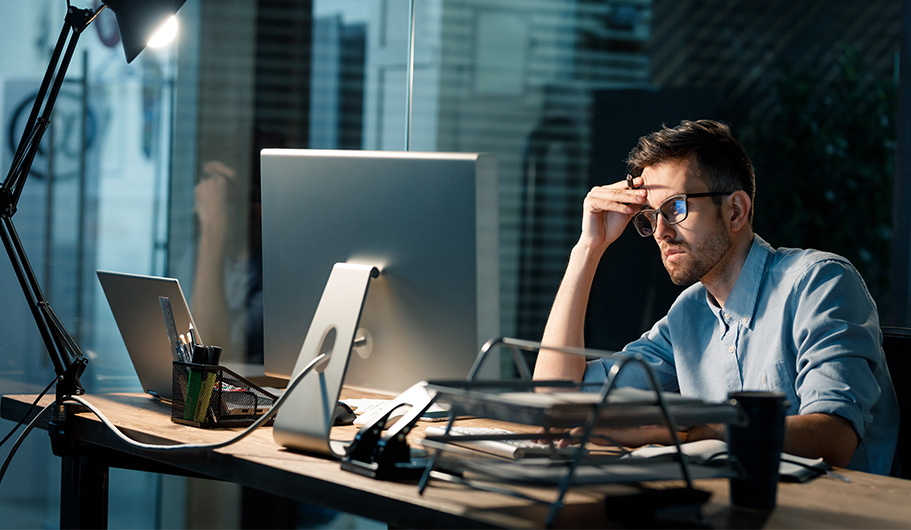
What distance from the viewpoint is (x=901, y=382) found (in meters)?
1.93

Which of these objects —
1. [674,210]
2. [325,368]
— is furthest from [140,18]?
[674,210]

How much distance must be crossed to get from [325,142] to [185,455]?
2.32 metres

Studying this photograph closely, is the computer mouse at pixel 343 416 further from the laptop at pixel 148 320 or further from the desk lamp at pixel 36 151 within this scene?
the desk lamp at pixel 36 151

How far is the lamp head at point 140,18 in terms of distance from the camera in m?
2.03

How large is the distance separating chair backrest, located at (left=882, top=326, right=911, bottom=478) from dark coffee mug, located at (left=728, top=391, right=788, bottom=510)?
2.53ft

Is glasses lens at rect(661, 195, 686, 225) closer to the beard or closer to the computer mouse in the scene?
the beard

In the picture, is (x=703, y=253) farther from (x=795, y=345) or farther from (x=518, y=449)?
(x=518, y=449)

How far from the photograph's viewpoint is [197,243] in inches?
134

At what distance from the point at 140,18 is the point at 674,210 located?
1.15 meters

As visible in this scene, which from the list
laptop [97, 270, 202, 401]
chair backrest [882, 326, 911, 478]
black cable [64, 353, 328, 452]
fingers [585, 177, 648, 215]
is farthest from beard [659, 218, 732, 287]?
laptop [97, 270, 202, 401]

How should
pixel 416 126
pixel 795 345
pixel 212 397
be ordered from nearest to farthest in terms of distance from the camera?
pixel 212 397
pixel 795 345
pixel 416 126

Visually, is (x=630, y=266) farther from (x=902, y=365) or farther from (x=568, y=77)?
(x=902, y=365)

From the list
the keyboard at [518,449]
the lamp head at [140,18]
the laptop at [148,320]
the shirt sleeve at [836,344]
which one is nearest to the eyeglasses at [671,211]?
the shirt sleeve at [836,344]

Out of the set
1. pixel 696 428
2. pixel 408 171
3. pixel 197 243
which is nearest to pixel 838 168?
pixel 197 243
